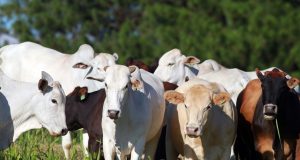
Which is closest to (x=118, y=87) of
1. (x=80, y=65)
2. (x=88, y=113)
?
(x=88, y=113)

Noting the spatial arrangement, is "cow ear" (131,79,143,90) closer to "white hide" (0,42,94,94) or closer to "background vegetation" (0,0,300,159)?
"white hide" (0,42,94,94)

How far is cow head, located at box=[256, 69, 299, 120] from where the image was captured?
35.7 feet

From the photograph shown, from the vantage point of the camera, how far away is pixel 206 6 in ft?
108

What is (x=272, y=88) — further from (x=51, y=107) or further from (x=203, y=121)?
(x=51, y=107)

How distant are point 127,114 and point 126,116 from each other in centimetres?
2

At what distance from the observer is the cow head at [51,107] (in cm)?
1112

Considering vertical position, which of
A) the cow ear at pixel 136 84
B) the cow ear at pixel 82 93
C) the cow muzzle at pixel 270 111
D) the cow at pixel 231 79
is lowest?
the cow muzzle at pixel 270 111

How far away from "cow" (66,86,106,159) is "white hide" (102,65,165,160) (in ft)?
A: 1.75

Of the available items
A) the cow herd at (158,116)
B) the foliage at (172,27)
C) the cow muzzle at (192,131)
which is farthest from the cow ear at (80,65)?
the foliage at (172,27)

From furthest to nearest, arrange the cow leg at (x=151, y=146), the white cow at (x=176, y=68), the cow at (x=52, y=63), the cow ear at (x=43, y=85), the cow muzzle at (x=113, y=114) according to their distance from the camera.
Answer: the white cow at (x=176, y=68)
the cow at (x=52, y=63)
the cow leg at (x=151, y=146)
the cow ear at (x=43, y=85)
the cow muzzle at (x=113, y=114)

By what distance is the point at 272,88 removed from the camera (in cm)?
1110

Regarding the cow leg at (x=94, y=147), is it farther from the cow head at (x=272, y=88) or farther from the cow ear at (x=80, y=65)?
the cow head at (x=272, y=88)

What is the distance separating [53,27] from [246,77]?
74.1ft

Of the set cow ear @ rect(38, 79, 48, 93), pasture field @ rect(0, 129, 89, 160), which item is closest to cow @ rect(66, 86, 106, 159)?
pasture field @ rect(0, 129, 89, 160)
